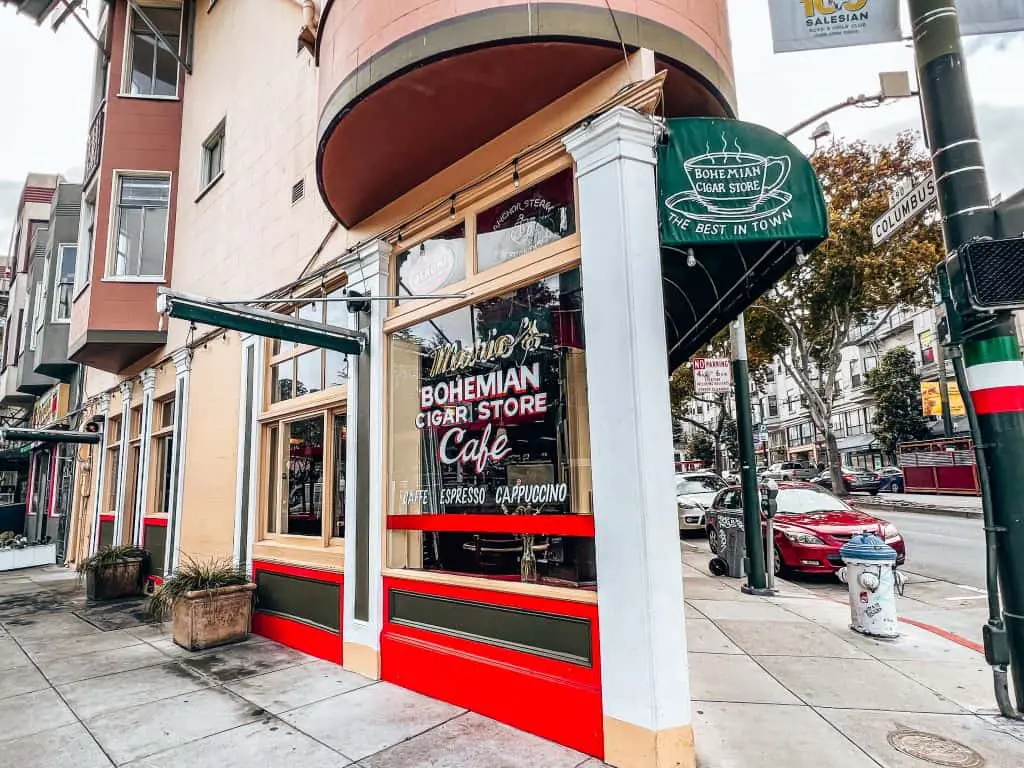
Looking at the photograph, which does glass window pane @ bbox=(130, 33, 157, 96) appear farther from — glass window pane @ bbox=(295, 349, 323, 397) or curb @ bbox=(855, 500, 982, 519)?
curb @ bbox=(855, 500, 982, 519)

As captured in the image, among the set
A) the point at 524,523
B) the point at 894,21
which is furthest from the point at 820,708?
the point at 894,21

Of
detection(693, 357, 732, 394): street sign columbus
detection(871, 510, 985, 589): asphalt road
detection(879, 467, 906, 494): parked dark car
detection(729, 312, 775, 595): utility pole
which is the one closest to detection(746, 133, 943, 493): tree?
detection(871, 510, 985, 589): asphalt road

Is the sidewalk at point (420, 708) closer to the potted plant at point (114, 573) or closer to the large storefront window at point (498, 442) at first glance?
→ the large storefront window at point (498, 442)

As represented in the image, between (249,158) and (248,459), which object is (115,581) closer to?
(248,459)

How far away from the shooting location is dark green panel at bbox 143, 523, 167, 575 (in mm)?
10479

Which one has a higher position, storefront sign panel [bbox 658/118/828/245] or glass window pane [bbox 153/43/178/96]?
glass window pane [bbox 153/43/178/96]

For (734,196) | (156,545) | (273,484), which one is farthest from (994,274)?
(156,545)

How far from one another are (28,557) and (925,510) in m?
27.1

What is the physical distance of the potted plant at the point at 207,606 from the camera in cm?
676

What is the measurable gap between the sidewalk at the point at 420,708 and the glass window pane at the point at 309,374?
2.98 meters

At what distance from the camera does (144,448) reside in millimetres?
11602

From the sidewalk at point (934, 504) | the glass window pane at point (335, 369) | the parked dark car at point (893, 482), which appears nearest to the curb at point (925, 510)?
the sidewalk at point (934, 504)

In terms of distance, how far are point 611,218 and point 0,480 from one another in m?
30.5

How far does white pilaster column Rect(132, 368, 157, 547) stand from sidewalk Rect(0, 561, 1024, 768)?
446cm
